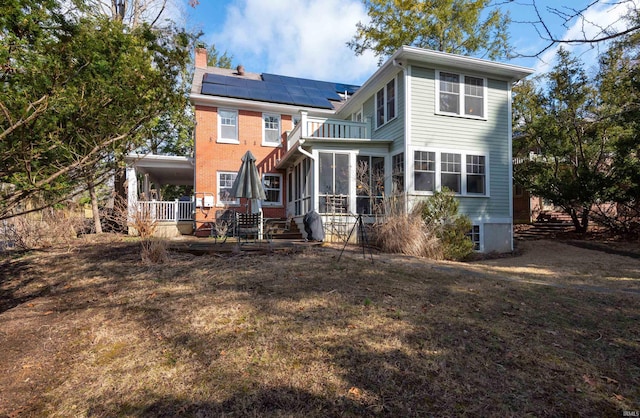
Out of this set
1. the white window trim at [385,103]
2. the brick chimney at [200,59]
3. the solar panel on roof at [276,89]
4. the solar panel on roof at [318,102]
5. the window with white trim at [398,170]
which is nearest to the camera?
the window with white trim at [398,170]

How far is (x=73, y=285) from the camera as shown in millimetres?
6145

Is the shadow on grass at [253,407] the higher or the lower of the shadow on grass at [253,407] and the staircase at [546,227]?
the lower

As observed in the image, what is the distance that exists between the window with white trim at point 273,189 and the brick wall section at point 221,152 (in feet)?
0.64

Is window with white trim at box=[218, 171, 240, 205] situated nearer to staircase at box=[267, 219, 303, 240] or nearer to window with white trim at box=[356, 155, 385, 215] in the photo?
staircase at box=[267, 219, 303, 240]

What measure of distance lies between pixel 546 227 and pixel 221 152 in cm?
1543

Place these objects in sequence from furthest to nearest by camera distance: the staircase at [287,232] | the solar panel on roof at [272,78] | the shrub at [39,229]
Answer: the solar panel on roof at [272,78], the staircase at [287,232], the shrub at [39,229]

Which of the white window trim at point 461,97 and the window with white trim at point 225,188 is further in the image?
the window with white trim at point 225,188

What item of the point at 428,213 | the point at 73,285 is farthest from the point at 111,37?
the point at 428,213

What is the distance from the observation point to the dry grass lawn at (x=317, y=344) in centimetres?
271

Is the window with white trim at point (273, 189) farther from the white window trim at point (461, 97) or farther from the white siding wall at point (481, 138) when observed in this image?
the white window trim at point (461, 97)

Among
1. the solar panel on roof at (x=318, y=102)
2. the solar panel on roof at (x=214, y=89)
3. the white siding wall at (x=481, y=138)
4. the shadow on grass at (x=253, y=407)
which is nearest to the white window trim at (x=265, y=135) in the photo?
the solar panel on roof at (x=318, y=102)

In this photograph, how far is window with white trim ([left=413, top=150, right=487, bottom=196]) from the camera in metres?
11.6

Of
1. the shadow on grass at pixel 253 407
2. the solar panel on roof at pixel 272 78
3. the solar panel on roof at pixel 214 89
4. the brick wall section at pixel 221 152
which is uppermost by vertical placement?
the solar panel on roof at pixel 272 78

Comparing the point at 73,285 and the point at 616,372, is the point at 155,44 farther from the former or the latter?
the point at 616,372
